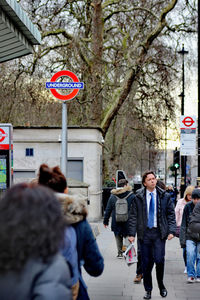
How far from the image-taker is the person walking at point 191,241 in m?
8.96

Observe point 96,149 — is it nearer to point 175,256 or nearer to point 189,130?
point 189,130

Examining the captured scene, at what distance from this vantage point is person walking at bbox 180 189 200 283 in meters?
8.96

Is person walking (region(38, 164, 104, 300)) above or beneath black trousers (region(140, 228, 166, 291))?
above

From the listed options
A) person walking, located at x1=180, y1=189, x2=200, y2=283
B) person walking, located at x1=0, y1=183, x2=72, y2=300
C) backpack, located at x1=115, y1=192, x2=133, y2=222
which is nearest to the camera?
person walking, located at x1=0, y1=183, x2=72, y2=300

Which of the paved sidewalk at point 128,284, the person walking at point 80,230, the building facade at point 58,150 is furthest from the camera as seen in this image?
the building facade at point 58,150

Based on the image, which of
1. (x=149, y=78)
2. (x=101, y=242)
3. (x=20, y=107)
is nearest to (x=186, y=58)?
(x=149, y=78)

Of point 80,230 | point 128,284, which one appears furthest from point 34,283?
point 128,284

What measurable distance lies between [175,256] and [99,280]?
11.8 feet

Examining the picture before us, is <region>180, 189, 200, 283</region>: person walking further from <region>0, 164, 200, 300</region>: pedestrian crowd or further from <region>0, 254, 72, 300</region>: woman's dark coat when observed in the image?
<region>0, 254, 72, 300</region>: woman's dark coat

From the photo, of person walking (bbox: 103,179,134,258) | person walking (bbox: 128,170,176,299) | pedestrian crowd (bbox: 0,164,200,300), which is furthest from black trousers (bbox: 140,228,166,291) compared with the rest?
person walking (bbox: 103,179,134,258)

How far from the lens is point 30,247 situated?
2367 millimetres

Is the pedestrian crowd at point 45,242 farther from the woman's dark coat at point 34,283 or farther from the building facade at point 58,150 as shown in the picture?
the building facade at point 58,150

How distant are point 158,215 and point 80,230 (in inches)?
155

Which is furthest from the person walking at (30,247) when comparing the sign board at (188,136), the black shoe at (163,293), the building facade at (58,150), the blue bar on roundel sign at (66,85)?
the building facade at (58,150)
